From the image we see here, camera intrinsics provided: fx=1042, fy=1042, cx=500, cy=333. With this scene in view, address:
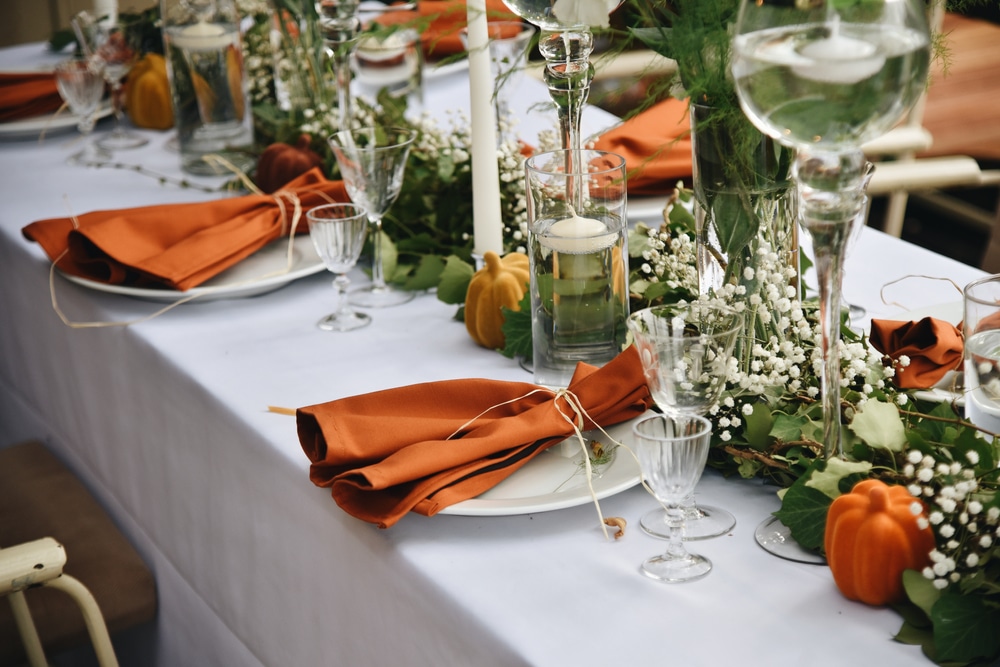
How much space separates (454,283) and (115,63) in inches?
39.9

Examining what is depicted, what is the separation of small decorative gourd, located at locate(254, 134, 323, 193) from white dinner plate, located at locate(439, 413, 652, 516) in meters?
0.77

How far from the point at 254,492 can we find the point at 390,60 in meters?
1.09

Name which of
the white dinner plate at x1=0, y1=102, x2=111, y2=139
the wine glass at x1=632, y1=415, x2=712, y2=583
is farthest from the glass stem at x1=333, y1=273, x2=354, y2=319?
the white dinner plate at x1=0, y1=102, x2=111, y2=139

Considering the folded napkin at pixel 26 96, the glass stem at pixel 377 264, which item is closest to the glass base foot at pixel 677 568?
the glass stem at pixel 377 264

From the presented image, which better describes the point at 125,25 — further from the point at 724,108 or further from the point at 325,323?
the point at 724,108

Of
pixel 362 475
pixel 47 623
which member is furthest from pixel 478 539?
pixel 47 623

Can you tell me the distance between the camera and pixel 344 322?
1.24m

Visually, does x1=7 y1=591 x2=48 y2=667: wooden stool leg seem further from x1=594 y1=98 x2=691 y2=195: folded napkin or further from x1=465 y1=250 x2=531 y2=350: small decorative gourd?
x1=594 y1=98 x2=691 y2=195: folded napkin

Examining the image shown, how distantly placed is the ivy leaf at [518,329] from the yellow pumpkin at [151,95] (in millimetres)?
1177

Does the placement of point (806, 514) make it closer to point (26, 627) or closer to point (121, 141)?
point (26, 627)

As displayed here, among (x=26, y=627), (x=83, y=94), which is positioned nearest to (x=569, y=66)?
(x=26, y=627)

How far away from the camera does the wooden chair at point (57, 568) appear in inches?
40.2

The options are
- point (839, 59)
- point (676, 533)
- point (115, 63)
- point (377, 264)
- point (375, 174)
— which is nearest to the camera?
point (839, 59)

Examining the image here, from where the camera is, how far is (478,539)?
0.83 m
